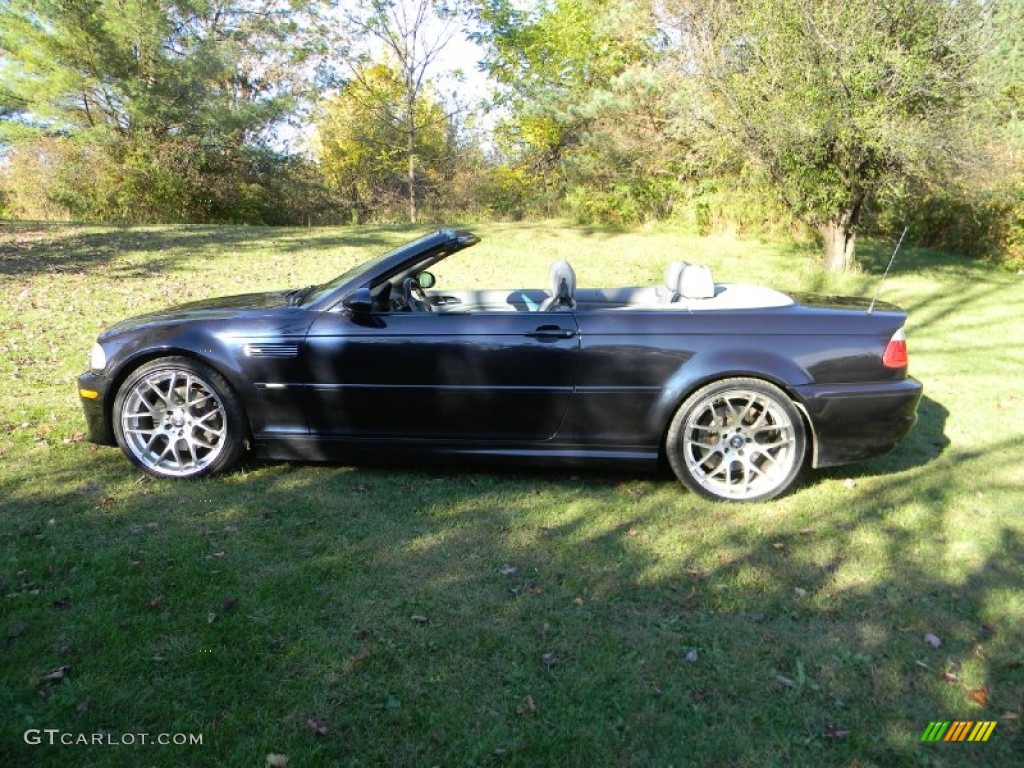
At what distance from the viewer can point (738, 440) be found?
417 cm

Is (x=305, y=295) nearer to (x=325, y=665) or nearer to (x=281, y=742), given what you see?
(x=325, y=665)

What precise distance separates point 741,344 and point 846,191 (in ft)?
27.7

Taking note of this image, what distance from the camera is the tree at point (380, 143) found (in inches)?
1080

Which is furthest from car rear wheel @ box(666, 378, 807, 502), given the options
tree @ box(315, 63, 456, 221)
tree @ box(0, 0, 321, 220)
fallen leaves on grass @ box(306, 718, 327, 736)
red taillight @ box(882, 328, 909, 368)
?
tree @ box(315, 63, 456, 221)

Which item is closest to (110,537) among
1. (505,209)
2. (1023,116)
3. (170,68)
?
(1023,116)

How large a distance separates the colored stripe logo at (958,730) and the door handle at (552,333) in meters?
2.41

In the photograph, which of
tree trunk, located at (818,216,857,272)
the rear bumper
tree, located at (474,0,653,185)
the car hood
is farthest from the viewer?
tree, located at (474,0,653,185)

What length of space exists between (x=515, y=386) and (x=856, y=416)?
1.86 metres

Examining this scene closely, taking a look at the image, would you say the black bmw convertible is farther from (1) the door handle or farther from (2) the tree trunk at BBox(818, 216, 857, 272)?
(2) the tree trunk at BBox(818, 216, 857, 272)

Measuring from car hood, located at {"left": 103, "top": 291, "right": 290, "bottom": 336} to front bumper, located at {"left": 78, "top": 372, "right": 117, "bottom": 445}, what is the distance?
301 millimetres

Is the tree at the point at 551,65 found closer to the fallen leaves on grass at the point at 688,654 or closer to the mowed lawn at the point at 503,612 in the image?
the mowed lawn at the point at 503,612

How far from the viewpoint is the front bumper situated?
430 centimetres

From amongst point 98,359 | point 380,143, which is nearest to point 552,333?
point 98,359

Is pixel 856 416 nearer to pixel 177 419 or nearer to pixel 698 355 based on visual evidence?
pixel 698 355
